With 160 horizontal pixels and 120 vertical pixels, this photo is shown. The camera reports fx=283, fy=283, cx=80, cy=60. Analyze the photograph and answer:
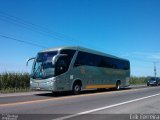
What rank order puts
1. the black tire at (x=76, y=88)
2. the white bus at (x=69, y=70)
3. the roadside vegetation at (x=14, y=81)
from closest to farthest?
the white bus at (x=69, y=70) < the black tire at (x=76, y=88) < the roadside vegetation at (x=14, y=81)

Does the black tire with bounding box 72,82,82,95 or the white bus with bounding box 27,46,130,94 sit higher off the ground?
the white bus with bounding box 27,46,130,94

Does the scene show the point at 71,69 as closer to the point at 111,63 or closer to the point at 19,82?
the point at 111,63

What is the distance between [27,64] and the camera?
69.9 feet

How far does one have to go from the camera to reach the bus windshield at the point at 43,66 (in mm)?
19359

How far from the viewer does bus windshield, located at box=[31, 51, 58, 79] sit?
1936cm

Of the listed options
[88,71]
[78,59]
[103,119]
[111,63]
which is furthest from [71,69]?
[103,119]

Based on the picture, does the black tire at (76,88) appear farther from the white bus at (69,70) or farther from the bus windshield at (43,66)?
the bus windshield at (43,66)

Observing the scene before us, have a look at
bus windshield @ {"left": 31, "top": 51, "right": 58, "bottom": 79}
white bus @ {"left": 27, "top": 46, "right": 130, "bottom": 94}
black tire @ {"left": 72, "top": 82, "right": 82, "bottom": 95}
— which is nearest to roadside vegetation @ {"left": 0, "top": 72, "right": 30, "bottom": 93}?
white bus @ {"left": 27, "top": 46, "right": 130, "bottom": 94}

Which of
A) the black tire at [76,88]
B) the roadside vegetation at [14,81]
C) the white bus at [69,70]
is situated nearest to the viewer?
the white bus at [69,70]

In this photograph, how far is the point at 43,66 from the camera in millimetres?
19812

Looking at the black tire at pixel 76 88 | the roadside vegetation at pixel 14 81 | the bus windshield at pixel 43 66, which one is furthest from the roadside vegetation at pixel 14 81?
the bus windshield at pixel 43 66

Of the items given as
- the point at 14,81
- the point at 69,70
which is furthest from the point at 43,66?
the point at 14,81

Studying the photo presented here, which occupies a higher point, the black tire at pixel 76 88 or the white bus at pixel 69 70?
the white bus at pixel 69 70

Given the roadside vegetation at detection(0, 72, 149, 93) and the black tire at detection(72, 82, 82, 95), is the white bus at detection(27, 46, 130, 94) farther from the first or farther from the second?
the roadside vegetation at detection(0, 72, 149, 93)
